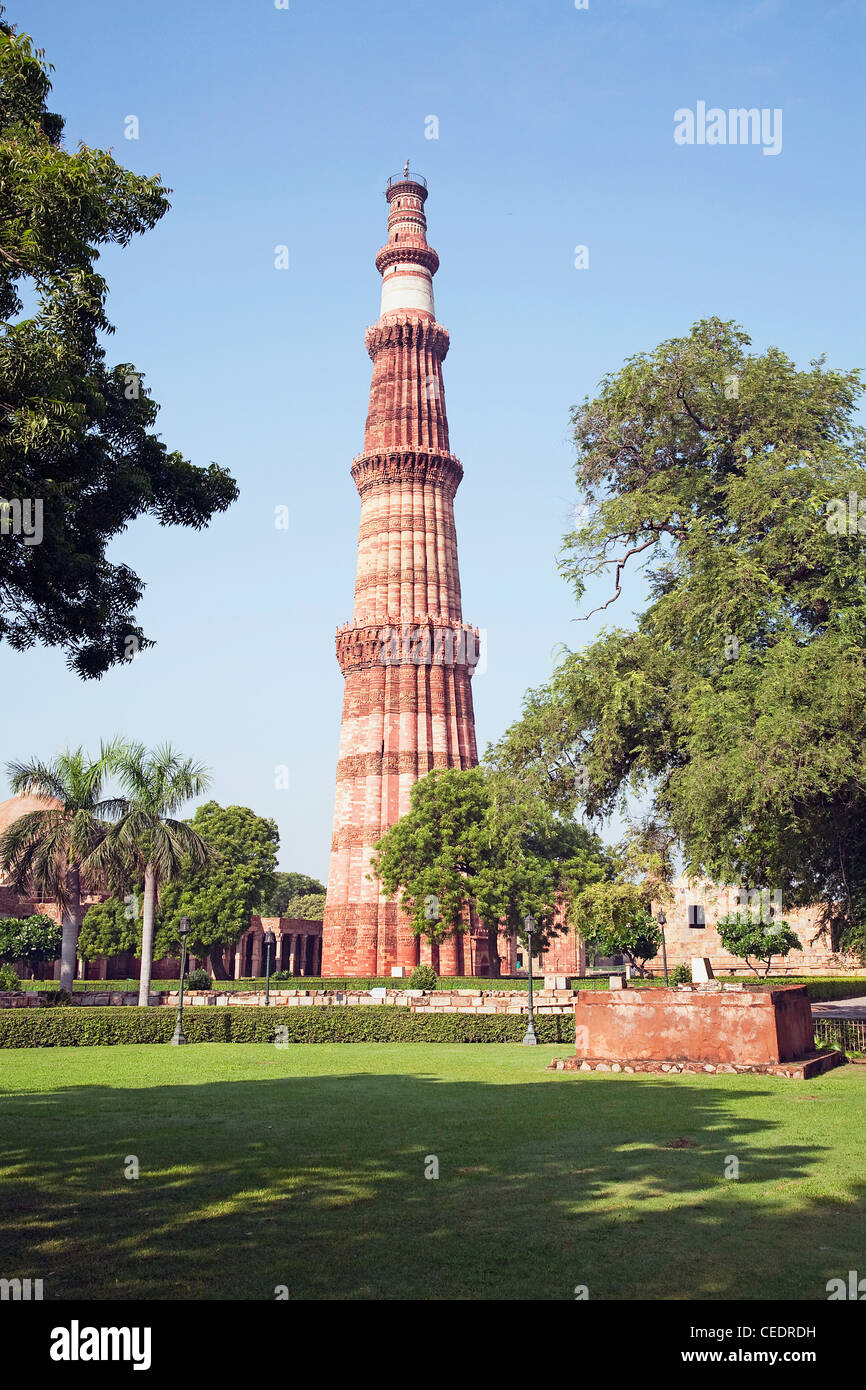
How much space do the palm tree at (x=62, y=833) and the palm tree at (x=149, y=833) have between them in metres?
0.68

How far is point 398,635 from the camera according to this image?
66.8m

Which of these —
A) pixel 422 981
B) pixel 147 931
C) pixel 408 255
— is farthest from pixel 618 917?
pixel 408 255

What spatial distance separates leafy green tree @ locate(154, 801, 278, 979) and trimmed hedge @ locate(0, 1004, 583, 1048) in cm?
3054

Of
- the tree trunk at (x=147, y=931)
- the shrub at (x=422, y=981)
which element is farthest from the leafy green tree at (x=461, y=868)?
the tree trunk at (x=147, y=931)

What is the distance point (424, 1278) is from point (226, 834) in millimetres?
63358

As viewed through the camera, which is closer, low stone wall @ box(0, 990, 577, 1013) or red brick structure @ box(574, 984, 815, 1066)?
red brick structure @ box(574, 984, 815, 1066)

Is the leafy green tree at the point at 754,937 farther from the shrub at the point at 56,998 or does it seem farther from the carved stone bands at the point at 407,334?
the carved stone bands at the point at 407,334

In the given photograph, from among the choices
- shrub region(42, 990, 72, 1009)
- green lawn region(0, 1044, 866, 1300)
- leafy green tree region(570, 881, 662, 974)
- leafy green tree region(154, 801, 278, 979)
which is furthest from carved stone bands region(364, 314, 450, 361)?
green lawn region(0, 1044, 866, 1300)

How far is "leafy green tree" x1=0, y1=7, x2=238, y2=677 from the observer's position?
11.0 metres

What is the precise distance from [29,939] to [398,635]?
28913 millimetres

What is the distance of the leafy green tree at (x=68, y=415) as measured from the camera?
11023 mm

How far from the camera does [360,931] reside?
63906 mm

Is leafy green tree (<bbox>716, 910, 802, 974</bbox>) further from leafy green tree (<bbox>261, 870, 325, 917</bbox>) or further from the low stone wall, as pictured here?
leafy green tree (<bbox>261, 870, 325, 917</bbox>)
